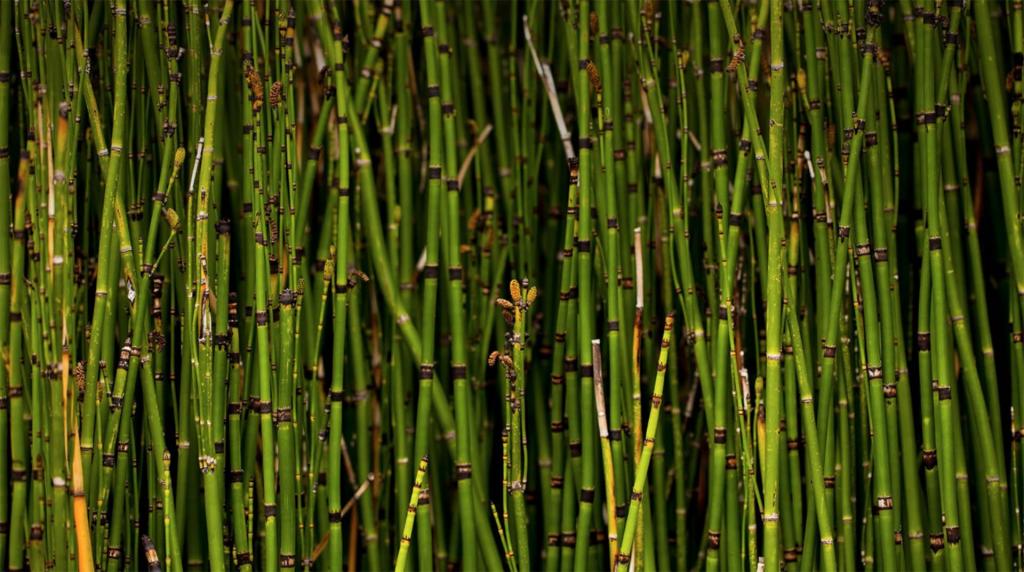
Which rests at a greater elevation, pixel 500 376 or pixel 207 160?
pixel 207 160

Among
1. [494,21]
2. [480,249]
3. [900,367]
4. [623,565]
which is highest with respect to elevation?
[494,21]

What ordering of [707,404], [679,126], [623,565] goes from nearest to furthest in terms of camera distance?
[623,565], [707,404], [679,126]

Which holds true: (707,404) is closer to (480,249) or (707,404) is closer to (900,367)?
Answer: (900,367)

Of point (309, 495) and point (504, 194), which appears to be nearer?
point (309, 495)

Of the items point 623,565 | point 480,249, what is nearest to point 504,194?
point 480,249

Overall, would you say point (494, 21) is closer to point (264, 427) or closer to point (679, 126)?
point (679, 126)

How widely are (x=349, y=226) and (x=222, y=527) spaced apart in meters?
0.42

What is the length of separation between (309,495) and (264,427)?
12 centimetres

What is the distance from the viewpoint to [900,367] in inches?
46.2

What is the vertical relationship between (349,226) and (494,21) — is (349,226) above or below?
below

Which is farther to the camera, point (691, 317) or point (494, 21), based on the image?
point (494, 21)

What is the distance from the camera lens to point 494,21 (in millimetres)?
1356

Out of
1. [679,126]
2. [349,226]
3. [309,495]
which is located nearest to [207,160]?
[349,226]

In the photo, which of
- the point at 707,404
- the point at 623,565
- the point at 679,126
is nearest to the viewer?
the point at 623,565
